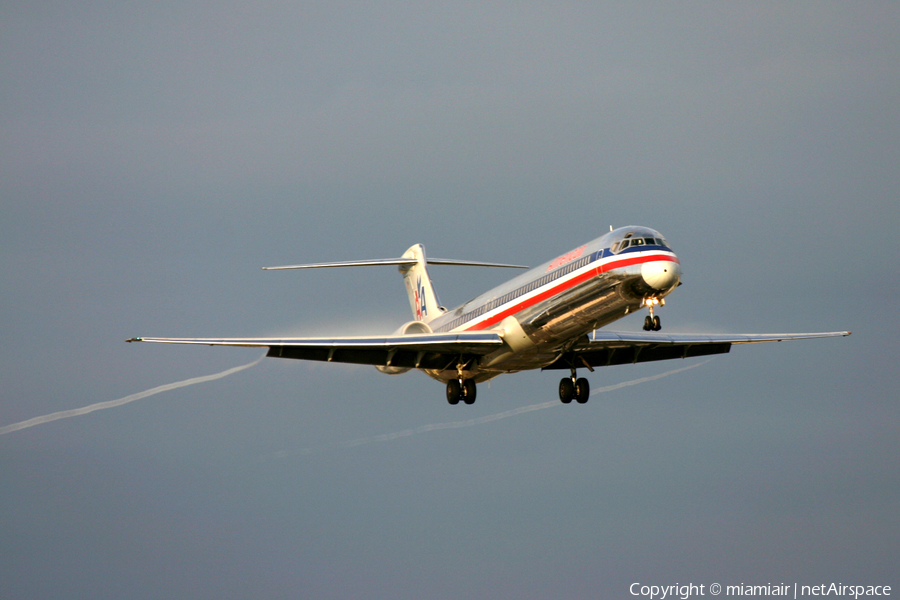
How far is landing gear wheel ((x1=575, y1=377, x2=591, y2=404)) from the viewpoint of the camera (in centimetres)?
4003

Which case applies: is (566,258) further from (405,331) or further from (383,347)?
(405,331)

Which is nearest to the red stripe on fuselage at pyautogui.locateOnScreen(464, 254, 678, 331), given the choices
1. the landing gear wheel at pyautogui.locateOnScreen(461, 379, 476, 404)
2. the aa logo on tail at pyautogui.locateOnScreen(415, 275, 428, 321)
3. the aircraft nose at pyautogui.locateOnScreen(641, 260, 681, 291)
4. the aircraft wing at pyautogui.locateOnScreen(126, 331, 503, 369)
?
the aircraft nose at pyautogui.locateOnScreen(641, 260, 681, 291)

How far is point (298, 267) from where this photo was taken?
43500mm

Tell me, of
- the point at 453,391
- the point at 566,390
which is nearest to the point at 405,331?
the point at 453,391

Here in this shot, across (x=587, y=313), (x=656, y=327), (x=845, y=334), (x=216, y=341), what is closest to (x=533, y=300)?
(x=587, y=313)

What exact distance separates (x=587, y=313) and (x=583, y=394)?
6001mm

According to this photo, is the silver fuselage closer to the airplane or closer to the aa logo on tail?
the airplane

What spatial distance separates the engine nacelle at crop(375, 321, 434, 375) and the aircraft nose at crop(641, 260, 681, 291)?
10923 millimetres

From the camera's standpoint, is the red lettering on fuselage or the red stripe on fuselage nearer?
the red stripe on fuselage

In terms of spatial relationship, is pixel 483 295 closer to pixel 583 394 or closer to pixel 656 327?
pixel 583 394

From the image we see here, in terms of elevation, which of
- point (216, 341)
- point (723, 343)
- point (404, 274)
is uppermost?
point (404, 274)

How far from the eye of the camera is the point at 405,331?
137ft

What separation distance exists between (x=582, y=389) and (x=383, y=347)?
6.88 m

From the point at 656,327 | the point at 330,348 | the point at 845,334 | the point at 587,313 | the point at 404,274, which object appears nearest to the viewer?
the point at 656,327
